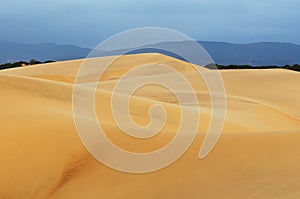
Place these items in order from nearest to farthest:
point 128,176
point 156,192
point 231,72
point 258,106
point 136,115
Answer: point 156,192, point 128,176, point 136,115, point 258,106, point 231,72

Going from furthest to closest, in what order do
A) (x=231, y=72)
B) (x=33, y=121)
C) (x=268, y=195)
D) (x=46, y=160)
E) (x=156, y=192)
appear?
(x=231, y=72) → (x=33, y=121) → (x=46, y=160) → (x=156, y=192) → (x=268, y=195)

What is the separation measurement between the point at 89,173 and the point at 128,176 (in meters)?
0.36

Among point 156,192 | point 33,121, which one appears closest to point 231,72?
point 33,121

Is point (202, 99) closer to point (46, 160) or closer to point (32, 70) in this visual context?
point (46, 160)

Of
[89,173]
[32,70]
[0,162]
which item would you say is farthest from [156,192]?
[32,70]

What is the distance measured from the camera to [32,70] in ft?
67.1

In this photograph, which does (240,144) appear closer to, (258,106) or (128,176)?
(128,176)

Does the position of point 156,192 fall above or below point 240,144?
below

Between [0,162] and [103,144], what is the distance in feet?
2.83

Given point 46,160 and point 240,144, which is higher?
point 240,144

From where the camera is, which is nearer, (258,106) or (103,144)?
(103,144)

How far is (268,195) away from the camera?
2873mm

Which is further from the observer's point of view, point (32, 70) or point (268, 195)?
point (32, 70)

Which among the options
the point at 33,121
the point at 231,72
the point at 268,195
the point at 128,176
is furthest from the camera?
the point at 231,72
